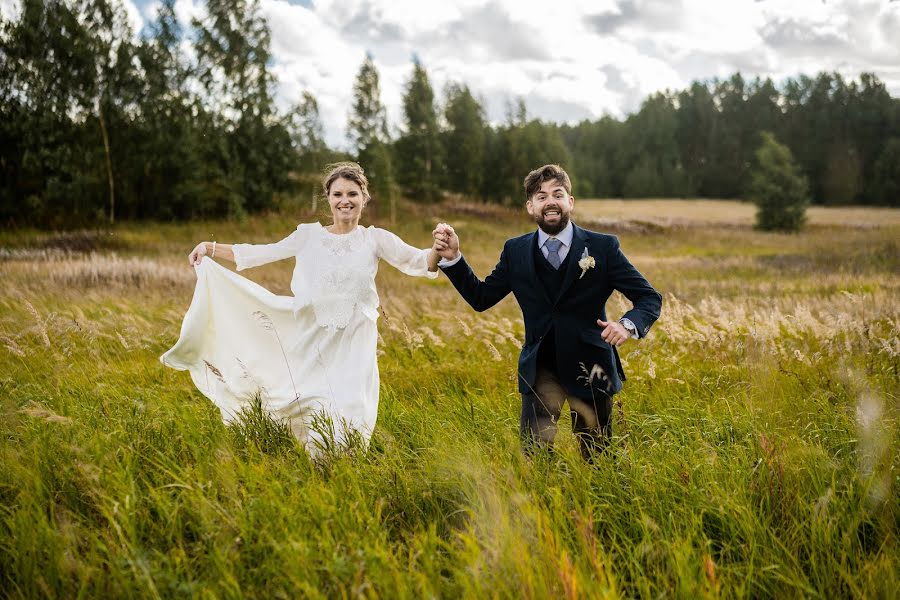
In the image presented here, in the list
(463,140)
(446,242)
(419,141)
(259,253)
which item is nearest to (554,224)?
(446,242)

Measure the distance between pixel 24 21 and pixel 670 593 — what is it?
3484 cm

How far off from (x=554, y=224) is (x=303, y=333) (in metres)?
1.79

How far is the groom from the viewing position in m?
3.27

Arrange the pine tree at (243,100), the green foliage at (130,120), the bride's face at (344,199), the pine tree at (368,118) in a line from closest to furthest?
1. the bride's face at (344,199)
2. the green foliage at (130,120)
3. the pine tree at (243,100)
4. the pine tree at (368,118)

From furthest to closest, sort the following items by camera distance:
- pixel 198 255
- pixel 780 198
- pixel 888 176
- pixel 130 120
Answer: pixel 888 176
pixel 780 198
pixel 130 120
pixel 198 255

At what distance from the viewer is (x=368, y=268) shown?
3881 mm

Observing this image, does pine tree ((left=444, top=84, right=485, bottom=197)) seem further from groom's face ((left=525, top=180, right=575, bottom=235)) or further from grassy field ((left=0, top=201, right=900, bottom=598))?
groom's face ((left=525, top=180, right=575, bottom=235))

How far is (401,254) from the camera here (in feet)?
13.0

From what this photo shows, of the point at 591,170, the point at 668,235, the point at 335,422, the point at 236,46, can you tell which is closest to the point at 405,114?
the point at 236,46

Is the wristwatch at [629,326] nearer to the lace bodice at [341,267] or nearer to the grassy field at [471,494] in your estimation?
the grassy field at [471,494]

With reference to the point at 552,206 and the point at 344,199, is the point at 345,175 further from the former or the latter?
the point at 552,206

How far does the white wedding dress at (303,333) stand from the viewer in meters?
3.71

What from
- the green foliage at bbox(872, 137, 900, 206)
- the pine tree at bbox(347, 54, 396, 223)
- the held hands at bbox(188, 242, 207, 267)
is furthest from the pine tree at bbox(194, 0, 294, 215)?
the green foliage at bbox(872, 137, 900, 206)

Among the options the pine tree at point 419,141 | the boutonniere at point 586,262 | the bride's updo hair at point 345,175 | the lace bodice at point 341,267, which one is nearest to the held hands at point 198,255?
the lace bodice at point 341,267
